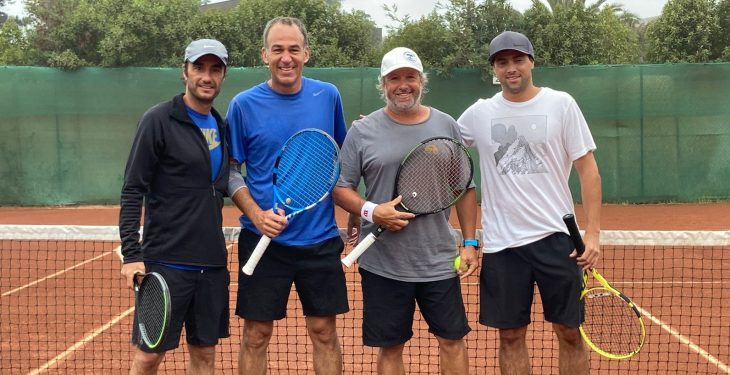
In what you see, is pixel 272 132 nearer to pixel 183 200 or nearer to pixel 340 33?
pixel 183 200

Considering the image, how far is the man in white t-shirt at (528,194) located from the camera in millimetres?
3170

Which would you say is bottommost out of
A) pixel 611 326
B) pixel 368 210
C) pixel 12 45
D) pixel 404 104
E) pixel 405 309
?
pixel 611 326

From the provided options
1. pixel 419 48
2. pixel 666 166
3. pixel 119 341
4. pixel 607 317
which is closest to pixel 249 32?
pixel 419 48

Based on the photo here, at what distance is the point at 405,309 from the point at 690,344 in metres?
2.61

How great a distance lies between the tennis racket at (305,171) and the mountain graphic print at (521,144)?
2.33ft

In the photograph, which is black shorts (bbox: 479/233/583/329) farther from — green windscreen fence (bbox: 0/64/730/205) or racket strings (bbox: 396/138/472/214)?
green windscreen fence (bbox: 0/64/730/205)

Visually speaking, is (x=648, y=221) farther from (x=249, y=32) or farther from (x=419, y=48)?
(x=249, y=32)

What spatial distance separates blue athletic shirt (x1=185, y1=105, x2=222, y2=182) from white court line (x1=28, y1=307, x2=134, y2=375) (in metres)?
2.21

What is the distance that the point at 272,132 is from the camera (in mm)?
3172

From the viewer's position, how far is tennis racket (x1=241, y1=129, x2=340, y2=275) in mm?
3109

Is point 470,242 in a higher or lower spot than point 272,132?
lower

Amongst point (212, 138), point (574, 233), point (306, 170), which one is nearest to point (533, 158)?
point (574, 233)

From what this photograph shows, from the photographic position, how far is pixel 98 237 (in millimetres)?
4336

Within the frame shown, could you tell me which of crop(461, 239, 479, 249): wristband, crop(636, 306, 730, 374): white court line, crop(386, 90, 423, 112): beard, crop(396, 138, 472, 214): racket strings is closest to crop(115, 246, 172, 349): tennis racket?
crop(396, 138, 472, 214): racket strings
